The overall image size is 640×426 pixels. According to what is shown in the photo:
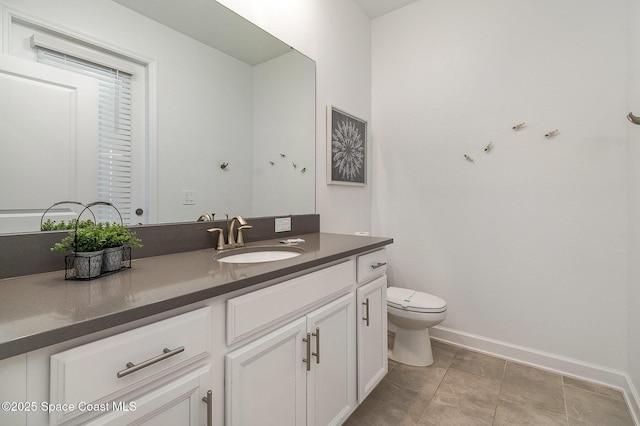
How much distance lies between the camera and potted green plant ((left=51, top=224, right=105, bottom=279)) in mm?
753

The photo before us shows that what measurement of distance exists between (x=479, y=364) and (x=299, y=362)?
5.02ft

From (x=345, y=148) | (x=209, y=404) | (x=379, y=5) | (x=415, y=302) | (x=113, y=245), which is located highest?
(x=379, y=5)

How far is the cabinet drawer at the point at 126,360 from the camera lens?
50 cm

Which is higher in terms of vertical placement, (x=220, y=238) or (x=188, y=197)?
(x=188, y=197)

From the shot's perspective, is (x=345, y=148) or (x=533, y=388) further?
(x=345, y=148)

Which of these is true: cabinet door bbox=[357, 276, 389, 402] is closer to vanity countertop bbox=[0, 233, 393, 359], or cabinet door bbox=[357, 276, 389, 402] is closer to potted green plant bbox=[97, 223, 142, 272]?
vanity countertop bbox=[0, 233, 393, 359]

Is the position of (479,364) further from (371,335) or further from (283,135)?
(283,135)

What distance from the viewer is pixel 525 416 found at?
144cm

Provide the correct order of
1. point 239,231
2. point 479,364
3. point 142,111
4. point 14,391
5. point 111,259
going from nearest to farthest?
point 14,391 < point 111,259 < point 142,111 < point 239,231 < point 479,364

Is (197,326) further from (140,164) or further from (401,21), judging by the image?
(401,21)

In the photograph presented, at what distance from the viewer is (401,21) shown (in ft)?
7.88

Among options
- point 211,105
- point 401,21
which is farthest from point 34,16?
point 401,21

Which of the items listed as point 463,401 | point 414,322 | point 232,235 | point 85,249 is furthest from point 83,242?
point 463,401

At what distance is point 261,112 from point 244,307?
114 cm
